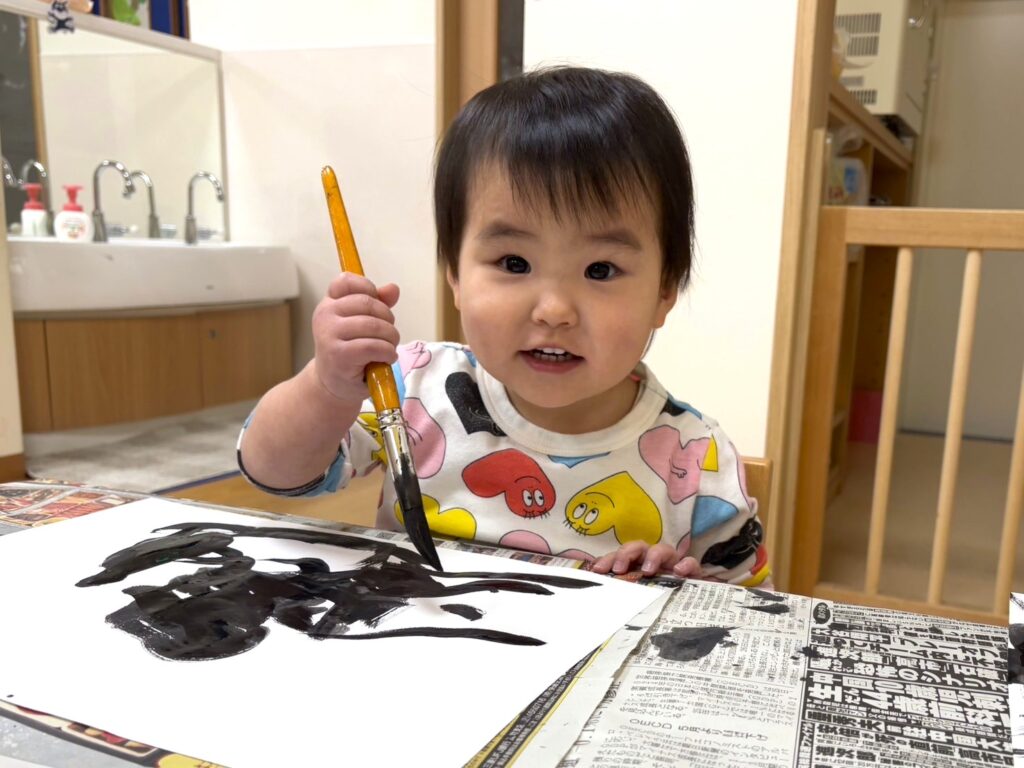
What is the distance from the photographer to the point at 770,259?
130 cm

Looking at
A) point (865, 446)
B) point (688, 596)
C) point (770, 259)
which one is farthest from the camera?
point (865, 446)

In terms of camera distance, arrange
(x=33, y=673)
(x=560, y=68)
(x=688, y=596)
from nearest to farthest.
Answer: (x=33, y=673) < (x=688, y=596) < (x=560, y=68)

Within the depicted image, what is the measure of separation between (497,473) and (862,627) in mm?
316

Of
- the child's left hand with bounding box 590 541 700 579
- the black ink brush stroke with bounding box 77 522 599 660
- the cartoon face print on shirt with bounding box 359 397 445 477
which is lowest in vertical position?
the child's left hand with bounding box 590 541 700 579

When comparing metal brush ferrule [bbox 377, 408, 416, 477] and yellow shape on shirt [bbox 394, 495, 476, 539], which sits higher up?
metal brush ferrule [bbox 377, 408, 416, 477]

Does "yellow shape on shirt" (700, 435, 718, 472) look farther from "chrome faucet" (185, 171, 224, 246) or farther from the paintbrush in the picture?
"chrome faucet" (185, 171, 224, 246)

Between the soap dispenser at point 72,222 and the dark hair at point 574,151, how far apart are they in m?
1.65

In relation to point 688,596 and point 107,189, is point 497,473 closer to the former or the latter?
point 688,596

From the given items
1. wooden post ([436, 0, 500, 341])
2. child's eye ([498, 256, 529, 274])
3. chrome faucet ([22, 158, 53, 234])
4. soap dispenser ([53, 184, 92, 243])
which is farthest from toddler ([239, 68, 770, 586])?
Result: chrome faucet ([22, 158, 53, 234])

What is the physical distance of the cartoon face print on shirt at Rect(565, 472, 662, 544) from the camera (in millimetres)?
647

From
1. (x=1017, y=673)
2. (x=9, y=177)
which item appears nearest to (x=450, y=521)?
(x=1017, y=673)

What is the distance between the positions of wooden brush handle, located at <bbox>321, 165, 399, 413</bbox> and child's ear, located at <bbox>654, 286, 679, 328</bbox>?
0.71ft

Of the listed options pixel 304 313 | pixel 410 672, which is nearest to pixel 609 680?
pixel 410 672

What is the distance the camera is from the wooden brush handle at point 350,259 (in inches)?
20.0
